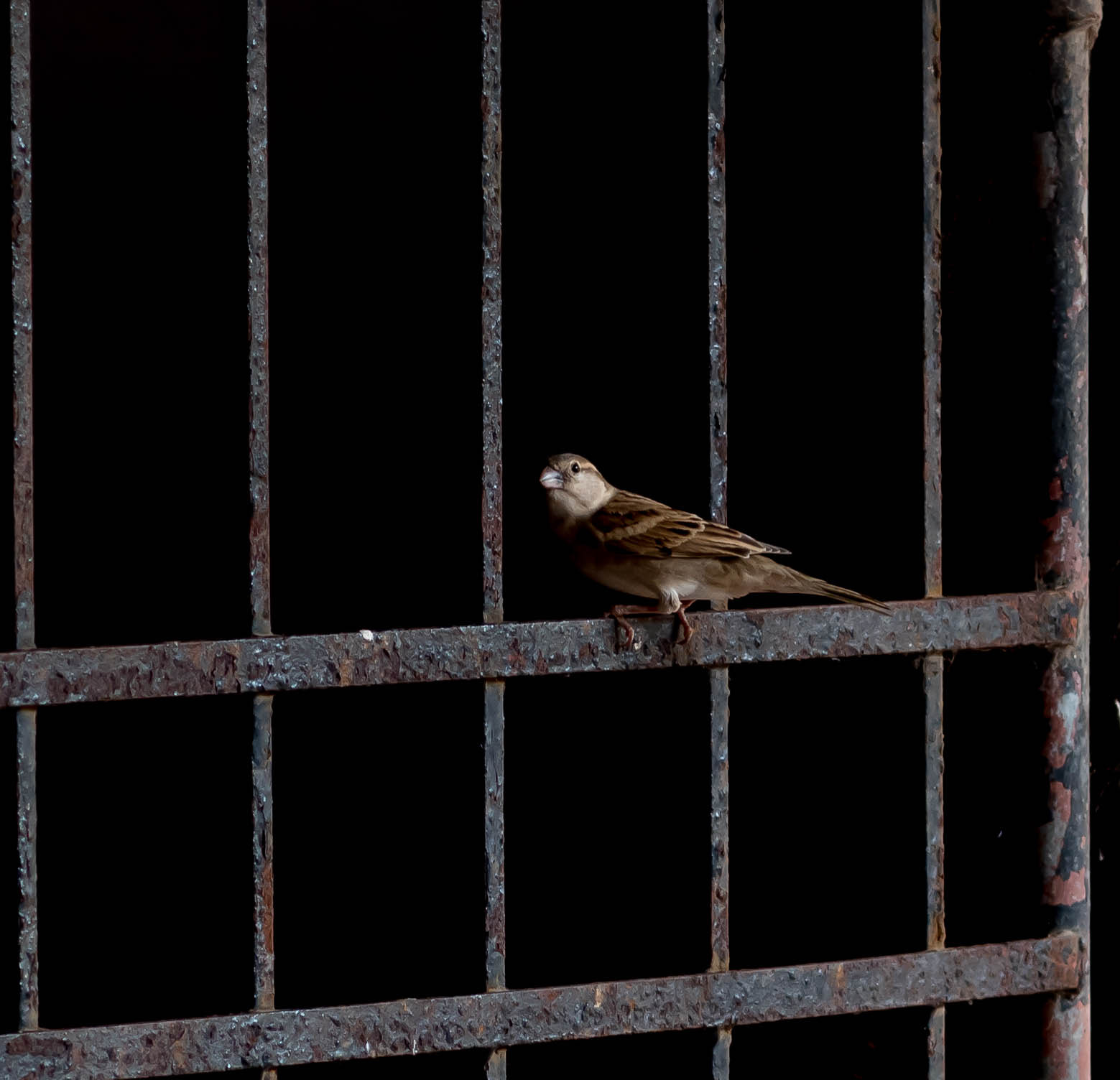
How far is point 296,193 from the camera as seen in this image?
123 inches

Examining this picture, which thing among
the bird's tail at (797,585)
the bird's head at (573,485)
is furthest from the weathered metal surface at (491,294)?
the bird's head at (573,485)

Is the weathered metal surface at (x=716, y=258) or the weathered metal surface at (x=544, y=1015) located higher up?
the weathered metal surface at (x=716, y=258)

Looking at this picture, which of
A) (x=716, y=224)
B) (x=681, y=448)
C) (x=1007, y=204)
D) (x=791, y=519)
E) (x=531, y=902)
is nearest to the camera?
(x=716, y=224)

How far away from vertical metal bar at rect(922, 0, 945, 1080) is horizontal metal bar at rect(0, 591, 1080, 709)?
7 cm

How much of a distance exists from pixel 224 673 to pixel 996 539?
95cm

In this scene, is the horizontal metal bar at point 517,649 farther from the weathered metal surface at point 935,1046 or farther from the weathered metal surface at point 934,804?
the weathered metal surface at point 935,1046

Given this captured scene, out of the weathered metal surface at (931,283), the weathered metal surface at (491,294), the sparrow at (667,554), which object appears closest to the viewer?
the weathered metal surface at (491,294)

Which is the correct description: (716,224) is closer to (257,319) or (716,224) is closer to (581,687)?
(257,319)

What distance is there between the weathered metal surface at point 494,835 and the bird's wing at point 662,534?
516 millimetres

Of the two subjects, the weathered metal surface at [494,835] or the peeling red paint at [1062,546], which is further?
the peeling red paint at [1062,546]

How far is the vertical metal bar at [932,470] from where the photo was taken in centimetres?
182

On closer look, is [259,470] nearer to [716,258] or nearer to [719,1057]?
[716,258]

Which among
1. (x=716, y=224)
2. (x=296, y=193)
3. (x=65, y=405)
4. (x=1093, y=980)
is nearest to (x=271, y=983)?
(x=716, y=224)

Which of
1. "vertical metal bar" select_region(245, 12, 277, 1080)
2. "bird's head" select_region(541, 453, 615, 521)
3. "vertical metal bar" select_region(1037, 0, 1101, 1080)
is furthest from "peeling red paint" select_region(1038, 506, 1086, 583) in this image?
"vertical metal bar" select_region(245, 12, 277, 1080)
